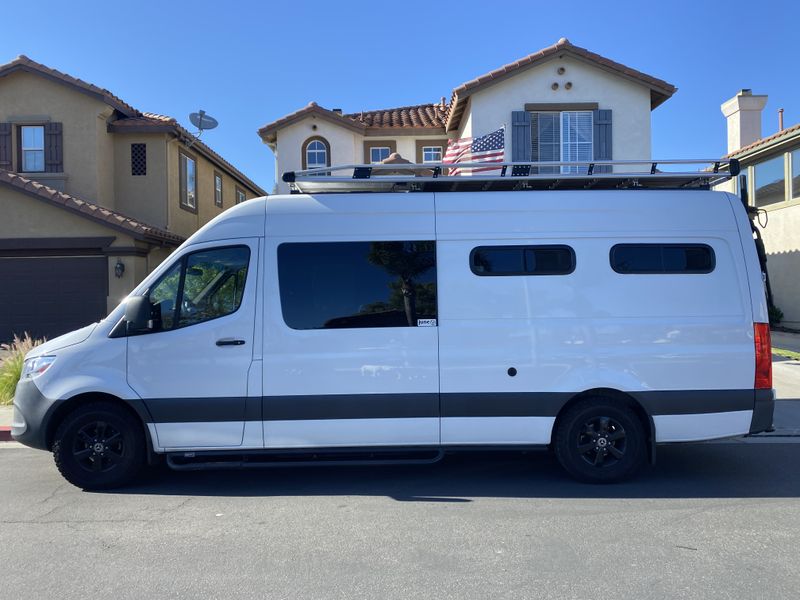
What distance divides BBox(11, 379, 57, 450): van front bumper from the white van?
0.7 inches

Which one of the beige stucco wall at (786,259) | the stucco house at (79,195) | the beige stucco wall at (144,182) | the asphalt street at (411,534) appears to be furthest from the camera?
the beige stucco wall at (144,182)

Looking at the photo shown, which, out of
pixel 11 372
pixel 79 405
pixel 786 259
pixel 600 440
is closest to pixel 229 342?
pixel 79 405

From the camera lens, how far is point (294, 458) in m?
5.81

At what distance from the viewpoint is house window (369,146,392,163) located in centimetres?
1773

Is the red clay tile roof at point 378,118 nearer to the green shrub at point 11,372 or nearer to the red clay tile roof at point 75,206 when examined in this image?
the red clay tile roof at point 75,206

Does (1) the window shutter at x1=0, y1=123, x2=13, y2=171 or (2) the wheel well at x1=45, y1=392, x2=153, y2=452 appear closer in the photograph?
(2) the wheel well at x1=45, y1=392, x2=153, y2=452

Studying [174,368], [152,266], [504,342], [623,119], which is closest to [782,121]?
[623,119]

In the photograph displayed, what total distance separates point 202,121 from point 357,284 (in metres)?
12.2

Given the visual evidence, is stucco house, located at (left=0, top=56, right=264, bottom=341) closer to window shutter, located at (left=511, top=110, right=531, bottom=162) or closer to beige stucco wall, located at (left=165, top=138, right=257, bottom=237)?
beige stucco wall, located at (left=165, top=138, right=257, bottom=237)

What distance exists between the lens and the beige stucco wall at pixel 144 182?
16.5 meters

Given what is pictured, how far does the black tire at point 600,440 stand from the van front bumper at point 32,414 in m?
4.52

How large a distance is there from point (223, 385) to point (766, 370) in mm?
4761

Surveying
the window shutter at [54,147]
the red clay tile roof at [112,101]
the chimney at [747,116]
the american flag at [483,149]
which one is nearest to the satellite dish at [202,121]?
the red clay tile roof at [112,101]

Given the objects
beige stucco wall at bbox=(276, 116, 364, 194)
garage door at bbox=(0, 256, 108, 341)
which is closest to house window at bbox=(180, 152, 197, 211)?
beige stucco wall at bbox=(276, 116, 364, 194)
